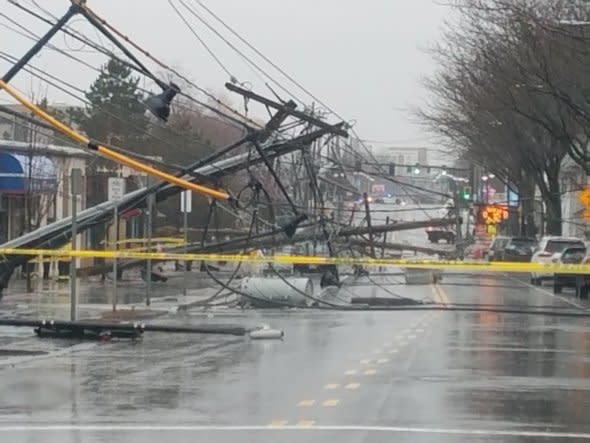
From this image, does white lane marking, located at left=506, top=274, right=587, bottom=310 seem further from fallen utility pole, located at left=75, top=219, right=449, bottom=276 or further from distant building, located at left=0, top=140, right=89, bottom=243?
distant building, located at left=0, top=140, right=89, bottom=243

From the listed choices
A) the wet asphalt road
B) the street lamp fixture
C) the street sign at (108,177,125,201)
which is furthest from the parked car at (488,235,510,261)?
the street lamp fixture

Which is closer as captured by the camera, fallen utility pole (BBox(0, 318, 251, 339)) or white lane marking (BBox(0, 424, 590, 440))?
white lane marking (BBox(0, 424, 590, 440))

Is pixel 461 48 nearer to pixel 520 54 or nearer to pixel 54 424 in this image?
pixel 520 54

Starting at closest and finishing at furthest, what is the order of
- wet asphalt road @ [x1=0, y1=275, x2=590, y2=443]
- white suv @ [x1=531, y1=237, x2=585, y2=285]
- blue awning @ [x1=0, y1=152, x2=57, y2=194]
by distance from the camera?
wet asphalt road @ [x1=0, y1=275, x2=590, y2=443], blue awning @ [x1=0, y1=152, x2=57, y2=194], white suv @ [x1=531, y1=237, x2=585, y2=285]

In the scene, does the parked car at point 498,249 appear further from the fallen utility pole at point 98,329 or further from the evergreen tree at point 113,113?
the fallen utility pole at point 98,329

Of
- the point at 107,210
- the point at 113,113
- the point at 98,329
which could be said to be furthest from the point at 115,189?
the point at 113,113

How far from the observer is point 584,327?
24.7 metres

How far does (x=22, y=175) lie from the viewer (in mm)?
38625

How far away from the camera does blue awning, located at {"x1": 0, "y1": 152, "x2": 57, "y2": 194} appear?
125ft

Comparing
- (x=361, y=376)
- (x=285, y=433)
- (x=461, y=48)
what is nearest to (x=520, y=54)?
(x=461, y=48)

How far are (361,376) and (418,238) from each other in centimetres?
9013

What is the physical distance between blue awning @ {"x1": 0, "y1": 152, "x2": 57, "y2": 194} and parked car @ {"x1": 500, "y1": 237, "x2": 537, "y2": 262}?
2321 cm

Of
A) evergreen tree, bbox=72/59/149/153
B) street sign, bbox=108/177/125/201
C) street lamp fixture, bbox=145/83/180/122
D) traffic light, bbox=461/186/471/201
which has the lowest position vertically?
street sign, bbox=108/177/125/201

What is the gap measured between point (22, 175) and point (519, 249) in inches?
1008
